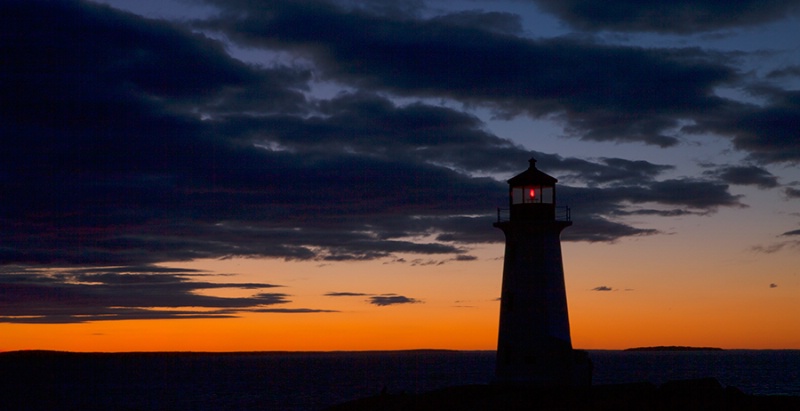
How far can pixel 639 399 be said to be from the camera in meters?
29.8

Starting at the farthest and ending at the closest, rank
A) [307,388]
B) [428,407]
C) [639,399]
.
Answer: [307,388] < [428,407] < [639,399]

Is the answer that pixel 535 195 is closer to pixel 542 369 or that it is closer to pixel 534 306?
pixel 534 306

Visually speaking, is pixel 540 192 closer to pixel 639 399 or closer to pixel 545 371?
pixel 545 371

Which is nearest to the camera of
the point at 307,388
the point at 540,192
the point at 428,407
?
the point at 428,407

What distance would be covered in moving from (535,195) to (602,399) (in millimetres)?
8976

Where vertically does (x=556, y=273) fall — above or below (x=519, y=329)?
above

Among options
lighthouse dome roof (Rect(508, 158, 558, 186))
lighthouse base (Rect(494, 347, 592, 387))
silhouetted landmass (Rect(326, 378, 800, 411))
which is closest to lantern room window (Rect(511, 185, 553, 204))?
lighthouse dome roof (Rect(508, 158, 558, 186))

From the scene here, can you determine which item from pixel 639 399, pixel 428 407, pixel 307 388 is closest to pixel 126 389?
pixel 307 388

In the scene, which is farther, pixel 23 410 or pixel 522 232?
pixel 23 410

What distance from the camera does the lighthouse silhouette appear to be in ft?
113

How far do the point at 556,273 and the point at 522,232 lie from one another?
2016 millimetres

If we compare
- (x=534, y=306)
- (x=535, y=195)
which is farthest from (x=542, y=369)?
(x=535, y=195)

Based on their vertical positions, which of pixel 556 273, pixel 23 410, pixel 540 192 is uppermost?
pixel 540 192

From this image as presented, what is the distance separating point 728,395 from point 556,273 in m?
7.57
